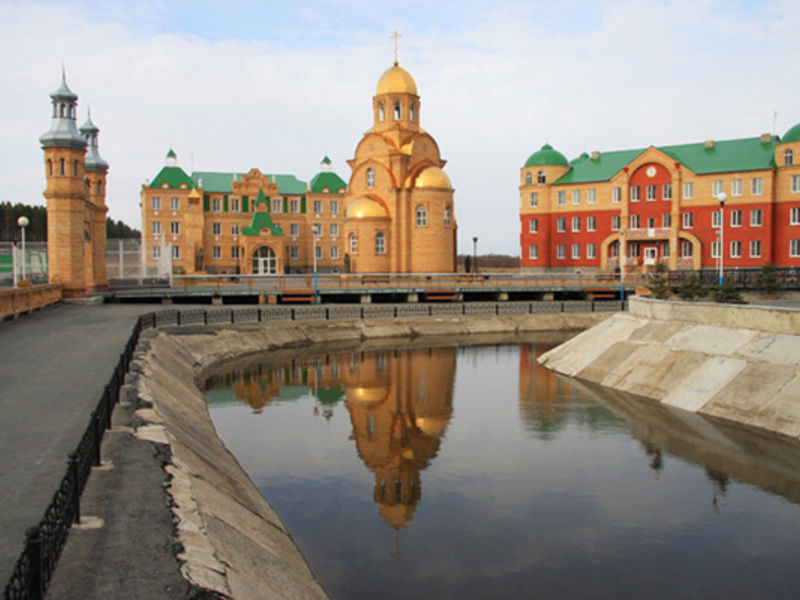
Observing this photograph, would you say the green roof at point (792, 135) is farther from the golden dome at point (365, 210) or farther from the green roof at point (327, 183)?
the green roof at point (327, 183)

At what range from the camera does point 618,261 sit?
201 ft

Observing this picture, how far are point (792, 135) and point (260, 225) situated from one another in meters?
46.5

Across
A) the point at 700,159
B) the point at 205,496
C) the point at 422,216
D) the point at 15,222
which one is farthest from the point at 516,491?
the point at 15,222

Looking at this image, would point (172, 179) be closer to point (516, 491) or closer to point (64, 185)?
point (64, 185)

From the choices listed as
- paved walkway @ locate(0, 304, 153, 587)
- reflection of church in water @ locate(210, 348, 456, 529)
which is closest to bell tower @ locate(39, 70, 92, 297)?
paved walkway @ locate(0, 304, 153, 587)

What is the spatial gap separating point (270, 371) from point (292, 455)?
1188 centimetres

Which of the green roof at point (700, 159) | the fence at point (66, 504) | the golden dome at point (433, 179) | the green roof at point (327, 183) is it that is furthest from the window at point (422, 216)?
the fence at point (66, 504)

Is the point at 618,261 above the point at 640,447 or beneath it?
above

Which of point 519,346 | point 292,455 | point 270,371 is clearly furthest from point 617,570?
point 519,346

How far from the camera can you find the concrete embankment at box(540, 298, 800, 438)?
61.6 feet

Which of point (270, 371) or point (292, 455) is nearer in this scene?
point (292, 455)

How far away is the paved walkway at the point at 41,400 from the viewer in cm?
821

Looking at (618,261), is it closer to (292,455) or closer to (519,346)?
(519,346)

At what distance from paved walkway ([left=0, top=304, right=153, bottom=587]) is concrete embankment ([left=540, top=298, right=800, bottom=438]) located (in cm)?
1608
